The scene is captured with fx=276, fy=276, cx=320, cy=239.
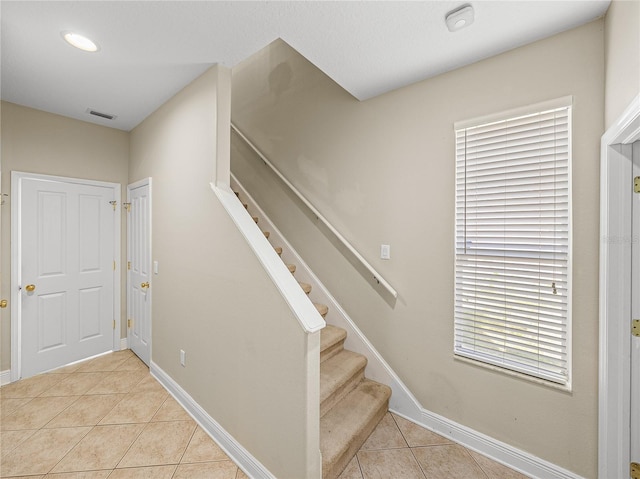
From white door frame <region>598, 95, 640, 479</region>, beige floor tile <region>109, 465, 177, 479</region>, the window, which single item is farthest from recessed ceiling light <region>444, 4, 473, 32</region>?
beige floor tile <region>109, 465, 177, 479</region>

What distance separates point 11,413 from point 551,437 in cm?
389

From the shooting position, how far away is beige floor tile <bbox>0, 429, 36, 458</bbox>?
1854mm

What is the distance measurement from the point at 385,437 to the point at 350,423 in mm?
339

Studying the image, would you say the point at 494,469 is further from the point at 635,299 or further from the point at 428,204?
the point at 428,204

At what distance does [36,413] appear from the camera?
87.1 inches

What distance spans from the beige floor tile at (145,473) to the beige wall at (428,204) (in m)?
1.64

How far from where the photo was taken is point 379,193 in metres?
2.29

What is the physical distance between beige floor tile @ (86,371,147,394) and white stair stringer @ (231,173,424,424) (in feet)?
6.15

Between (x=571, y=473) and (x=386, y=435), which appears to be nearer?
(x=571, y=473)

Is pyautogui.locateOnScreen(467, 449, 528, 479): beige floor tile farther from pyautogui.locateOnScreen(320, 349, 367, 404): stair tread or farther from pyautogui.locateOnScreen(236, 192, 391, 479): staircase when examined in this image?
pyautogui.locateOnScreen(320, 349, 367, 404): stair tread

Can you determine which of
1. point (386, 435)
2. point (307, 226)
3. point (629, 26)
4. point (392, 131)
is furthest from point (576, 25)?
point (386, 435)

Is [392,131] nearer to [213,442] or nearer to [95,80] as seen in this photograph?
[95,80]

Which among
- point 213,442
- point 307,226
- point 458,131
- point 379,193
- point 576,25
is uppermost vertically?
point 576,25

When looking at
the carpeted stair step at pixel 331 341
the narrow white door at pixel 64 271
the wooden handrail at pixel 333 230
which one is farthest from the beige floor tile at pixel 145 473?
the narrow white door at pixel 64 271
